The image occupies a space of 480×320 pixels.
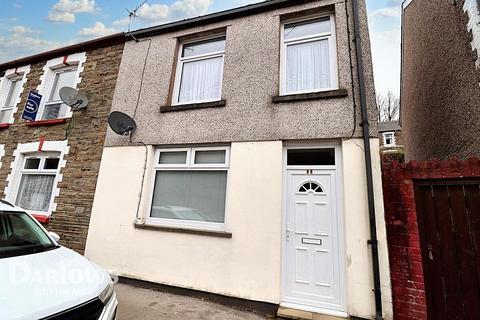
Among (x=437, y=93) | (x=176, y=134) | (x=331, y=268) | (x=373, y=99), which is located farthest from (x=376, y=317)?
(x=437, y=93)

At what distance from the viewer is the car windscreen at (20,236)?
242 cm

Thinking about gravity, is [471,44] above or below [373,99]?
Answer: above

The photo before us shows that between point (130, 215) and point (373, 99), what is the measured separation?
5.08 metres

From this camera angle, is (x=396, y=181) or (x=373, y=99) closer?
(x=396, y=181)

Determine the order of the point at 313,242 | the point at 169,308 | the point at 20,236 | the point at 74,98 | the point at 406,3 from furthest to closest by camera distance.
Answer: the point at 406,3
the point at 74,98
the point at 313,242
the point at 169,308
the point at 20,236

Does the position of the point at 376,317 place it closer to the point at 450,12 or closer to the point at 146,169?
the point at 146,169

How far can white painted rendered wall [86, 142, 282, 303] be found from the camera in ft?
12.5

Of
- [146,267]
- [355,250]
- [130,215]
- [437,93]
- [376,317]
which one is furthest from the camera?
[437,93]

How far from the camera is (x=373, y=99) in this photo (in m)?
3.86

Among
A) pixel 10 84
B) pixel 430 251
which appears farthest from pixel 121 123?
pixel 10 84

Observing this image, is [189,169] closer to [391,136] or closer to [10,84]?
[10,84]

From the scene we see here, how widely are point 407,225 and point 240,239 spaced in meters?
2.51

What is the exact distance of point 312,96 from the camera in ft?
13.5

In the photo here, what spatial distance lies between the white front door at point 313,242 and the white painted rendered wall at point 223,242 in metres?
0.23
